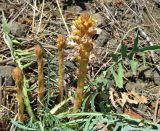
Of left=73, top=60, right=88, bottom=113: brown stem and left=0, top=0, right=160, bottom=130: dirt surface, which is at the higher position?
left=0, top=0, right=160, bottom=130: dirt surface

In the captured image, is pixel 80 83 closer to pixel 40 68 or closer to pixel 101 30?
pixel 40 68

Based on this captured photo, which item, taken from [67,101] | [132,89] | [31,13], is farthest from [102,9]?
[67,101]

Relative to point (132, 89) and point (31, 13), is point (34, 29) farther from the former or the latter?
point (132, 89)

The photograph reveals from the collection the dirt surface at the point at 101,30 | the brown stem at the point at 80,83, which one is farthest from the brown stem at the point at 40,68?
the dirt surface at the point at 101,30

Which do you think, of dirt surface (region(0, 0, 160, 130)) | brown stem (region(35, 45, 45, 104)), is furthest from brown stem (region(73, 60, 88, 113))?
dirt surface (region(0, 0, 160, 130))

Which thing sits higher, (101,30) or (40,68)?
(101,30)

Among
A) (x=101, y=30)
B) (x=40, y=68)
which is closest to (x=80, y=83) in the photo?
(x=40, y=68)

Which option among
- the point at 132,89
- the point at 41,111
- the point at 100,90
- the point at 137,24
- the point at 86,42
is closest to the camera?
the point at 86,42

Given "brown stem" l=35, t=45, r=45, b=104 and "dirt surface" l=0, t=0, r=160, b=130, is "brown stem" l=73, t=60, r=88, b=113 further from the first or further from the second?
"dirt surface" l=0, t=0, r=160, b=130
